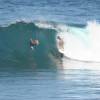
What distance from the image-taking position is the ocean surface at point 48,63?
19.6 meters

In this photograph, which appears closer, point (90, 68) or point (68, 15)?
point (90, 68)

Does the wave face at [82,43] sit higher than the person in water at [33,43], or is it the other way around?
the person in water at [33,43]

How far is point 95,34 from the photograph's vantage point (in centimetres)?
2742

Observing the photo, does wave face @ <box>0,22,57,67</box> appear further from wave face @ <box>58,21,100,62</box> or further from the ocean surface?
wave face @ <box>58,21,100,62</box>

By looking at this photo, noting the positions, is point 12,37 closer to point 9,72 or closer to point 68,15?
point 9,72

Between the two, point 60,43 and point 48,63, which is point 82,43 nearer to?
point 60,43

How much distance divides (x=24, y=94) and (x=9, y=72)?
3981mm

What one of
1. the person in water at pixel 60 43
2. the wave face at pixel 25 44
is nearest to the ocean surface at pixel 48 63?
the wave face at pixel 25 44

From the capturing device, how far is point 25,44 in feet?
82.8

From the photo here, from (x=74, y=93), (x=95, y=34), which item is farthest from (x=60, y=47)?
(x=74, y=93)

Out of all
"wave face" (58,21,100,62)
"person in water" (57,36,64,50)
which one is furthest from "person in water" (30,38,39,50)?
"wave face" (58,21,100,62)

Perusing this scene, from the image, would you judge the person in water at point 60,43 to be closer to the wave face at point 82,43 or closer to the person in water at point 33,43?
the wave face at point 82,43

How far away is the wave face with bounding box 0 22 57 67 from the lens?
2522 cm

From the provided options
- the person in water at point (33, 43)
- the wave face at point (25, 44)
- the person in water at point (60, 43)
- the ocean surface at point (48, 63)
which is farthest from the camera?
the person in water at point (60, 43)
